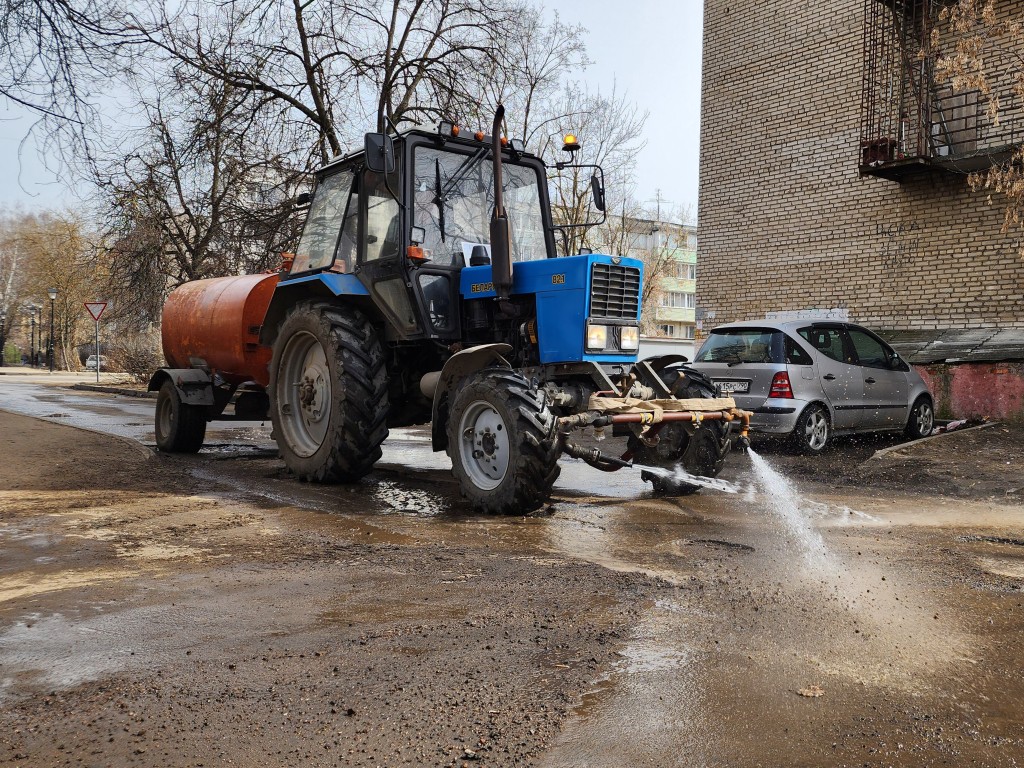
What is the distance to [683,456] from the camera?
7441mm

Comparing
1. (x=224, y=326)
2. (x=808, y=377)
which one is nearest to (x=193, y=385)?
(x=224, y=326)

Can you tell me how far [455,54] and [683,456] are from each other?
1255cm

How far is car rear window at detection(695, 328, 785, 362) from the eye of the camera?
33.8 feet

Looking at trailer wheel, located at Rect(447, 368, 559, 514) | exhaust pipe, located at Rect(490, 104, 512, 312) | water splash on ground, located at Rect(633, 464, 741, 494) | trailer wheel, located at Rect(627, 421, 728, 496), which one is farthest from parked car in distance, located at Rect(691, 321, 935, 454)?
trailer wheel, located at Rect(447, 368, 559, 514)

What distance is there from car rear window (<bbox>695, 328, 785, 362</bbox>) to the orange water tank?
5304 mm

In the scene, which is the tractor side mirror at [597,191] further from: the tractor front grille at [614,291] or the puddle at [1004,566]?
the puddle at [1004,566]

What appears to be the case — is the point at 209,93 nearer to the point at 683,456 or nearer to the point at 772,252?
the point at 772,252

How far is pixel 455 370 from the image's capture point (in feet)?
22.5

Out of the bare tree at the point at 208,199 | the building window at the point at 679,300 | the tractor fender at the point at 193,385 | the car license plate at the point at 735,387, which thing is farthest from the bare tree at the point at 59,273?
the building window at the point at 679,300

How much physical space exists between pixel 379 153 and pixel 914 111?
11.2m

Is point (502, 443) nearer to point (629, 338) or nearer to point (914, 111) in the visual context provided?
point (629, 338)

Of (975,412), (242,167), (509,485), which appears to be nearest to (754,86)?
(975,412)

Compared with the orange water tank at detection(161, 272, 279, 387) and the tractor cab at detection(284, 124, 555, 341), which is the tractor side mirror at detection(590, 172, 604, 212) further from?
the orange water tank at detection(161, 272, 279, 387)

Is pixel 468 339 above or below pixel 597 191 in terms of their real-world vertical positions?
below
